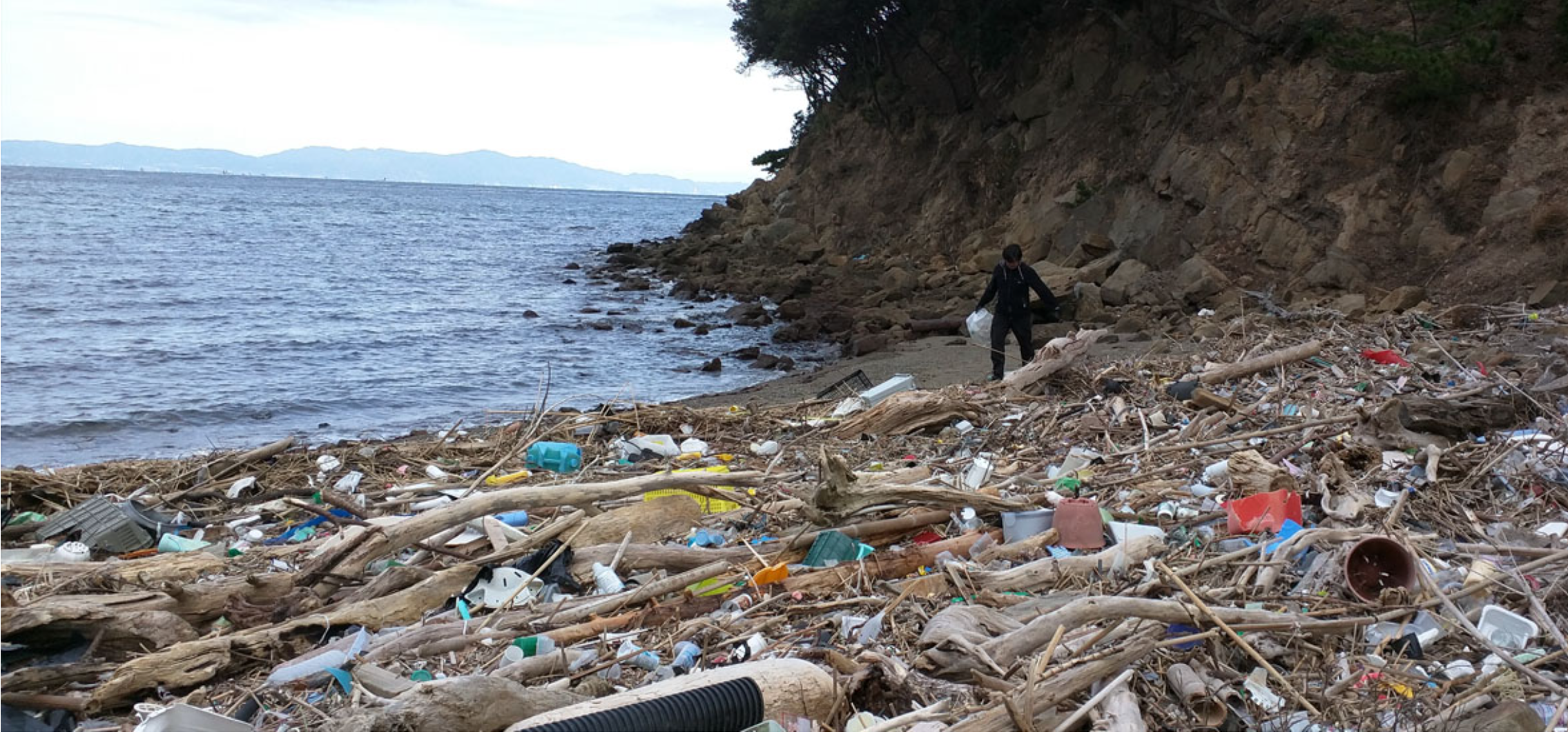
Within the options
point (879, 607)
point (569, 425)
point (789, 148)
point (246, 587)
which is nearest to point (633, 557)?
point (879, 607)

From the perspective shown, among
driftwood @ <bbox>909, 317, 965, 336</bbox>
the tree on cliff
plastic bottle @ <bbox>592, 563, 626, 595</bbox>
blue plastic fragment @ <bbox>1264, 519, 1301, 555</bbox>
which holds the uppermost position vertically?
the tree on cliff

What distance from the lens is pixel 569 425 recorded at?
25.8 feet

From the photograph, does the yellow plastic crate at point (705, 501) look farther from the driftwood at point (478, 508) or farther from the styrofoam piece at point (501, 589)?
the styrofoam piece at point (501, 589)

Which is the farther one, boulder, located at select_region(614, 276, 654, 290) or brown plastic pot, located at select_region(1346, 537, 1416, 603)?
boulder, located at select_region(614, 276, 654, 290)

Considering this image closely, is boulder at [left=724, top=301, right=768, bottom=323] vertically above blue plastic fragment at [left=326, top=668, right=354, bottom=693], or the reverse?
blue plastic fragment at [left=326, top=668, right=354, bottom=693]

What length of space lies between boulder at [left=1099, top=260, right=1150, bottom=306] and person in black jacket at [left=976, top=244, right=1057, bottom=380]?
6.63 metres

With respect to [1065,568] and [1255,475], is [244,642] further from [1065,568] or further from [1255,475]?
[1255,475]

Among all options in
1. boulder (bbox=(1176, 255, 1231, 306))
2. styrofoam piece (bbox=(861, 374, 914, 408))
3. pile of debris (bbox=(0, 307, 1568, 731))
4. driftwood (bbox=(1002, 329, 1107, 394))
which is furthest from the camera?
boulder (bbox=(1176, 255, 1231, 306))

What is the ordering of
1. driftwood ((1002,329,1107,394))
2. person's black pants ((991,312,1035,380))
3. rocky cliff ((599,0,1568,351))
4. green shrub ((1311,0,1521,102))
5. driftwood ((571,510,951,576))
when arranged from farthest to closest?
1. rocky cliff ((599,0,1568,351))
2. green shrub ((1311,0,1521,102))
3. person's black pants ((991,312,1035,380))
4. driftwood ((1002,329,1107,394))
5. driftwood ((571,510,951,576))

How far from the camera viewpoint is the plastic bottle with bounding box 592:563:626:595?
14.0 feet

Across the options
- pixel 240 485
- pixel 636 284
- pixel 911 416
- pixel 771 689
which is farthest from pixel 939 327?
pixel 636 284

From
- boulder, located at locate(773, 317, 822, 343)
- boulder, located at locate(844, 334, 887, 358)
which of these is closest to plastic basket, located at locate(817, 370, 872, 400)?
boulder, located at locate(844, 334, 887, 358)

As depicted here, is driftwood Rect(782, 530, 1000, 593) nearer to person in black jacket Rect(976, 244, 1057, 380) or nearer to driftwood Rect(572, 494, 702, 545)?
driftwood Rect(572, 494, 702, 545)

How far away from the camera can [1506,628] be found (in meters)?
3.41
